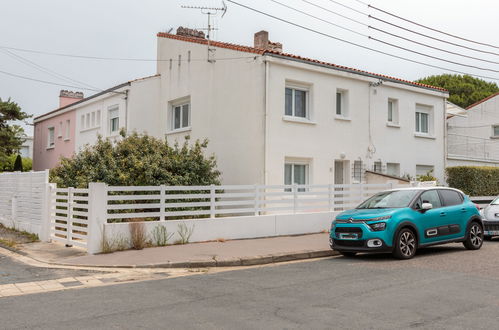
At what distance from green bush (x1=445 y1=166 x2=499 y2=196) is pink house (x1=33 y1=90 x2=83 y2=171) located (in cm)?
2006

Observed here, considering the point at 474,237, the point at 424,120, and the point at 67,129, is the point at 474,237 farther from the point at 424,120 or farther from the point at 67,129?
the point at 67,129

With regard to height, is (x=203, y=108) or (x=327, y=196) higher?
(x=203, y=108)

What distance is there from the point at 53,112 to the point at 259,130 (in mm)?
19540

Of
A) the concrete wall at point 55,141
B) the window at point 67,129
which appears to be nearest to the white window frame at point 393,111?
the concrete wall at point 55,141

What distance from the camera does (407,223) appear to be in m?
10.3

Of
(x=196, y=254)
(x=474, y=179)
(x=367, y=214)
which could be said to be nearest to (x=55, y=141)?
(x=196, y=254)

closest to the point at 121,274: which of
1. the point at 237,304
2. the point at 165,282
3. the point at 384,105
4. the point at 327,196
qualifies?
the point at 165,282

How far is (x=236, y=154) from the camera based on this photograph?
17484 mm

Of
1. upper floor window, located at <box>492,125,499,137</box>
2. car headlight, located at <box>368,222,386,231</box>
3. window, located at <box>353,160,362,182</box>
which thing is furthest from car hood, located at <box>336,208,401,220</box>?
upper floor window, located at <box>492,125,499,137</box>

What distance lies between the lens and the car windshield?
35.9ft

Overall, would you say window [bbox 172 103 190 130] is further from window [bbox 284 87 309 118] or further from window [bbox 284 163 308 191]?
window [bbox 284 163 308 191]

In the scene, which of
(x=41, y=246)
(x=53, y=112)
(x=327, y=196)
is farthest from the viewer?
(x=53, y=112)

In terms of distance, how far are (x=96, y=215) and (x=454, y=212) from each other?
8.03m

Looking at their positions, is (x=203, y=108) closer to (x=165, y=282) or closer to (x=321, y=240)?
(x=321, y=240)
